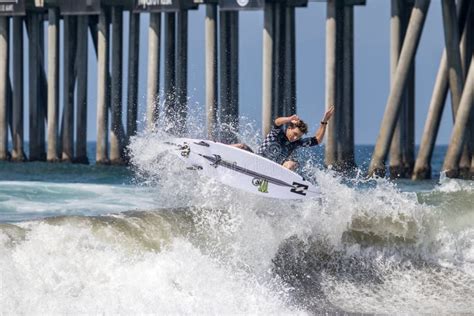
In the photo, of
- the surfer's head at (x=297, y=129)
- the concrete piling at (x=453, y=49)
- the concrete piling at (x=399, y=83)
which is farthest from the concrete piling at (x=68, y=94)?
the surfer's head at (x=297, y=129)

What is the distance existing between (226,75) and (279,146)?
15.1 m

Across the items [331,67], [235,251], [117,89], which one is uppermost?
[331,67]

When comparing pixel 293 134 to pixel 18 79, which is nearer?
pixel 293 134

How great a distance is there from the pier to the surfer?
11.9m

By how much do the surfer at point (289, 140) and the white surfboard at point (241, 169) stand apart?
0.18 meters

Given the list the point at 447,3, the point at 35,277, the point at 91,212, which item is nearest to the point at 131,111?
the point at 447,3

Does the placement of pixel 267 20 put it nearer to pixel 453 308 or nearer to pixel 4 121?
pixel 4 121

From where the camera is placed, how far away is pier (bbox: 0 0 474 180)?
85.6 ft

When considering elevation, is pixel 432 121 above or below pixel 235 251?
above

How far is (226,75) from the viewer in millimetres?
29219

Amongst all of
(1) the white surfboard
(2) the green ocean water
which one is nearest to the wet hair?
(1) the white surfboard

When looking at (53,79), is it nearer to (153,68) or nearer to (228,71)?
(153,68)

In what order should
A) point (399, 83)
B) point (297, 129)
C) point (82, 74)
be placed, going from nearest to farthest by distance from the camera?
point (297, 129), point (399, 83), point (82, 74)

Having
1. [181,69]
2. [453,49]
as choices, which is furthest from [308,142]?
[181,69]
